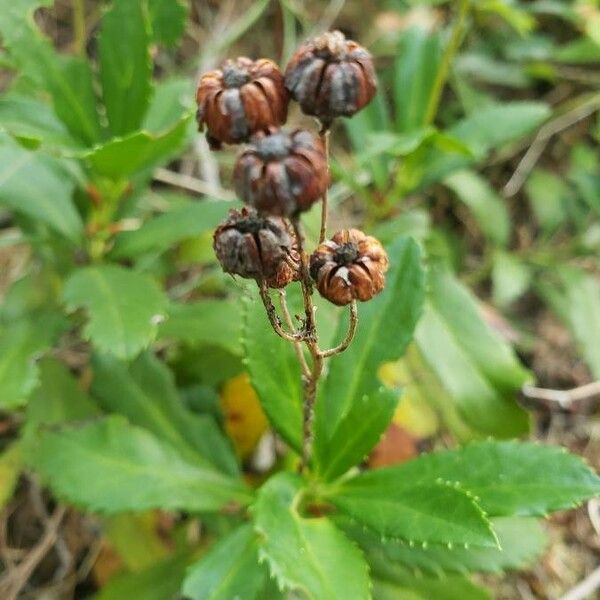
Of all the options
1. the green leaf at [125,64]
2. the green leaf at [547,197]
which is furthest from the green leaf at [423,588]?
the green leaf at [547,197]

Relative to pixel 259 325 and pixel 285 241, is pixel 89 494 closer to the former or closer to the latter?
pixel 259 325

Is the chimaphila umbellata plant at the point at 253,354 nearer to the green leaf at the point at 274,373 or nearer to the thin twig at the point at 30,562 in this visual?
the green leaf at the point at 274,373

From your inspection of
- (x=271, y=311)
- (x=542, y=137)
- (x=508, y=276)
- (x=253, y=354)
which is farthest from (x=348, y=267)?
(x=542, y=137)

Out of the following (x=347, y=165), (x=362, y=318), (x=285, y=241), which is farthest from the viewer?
(x=347, y=165)

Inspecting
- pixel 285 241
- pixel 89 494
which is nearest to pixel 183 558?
pixel 89 494

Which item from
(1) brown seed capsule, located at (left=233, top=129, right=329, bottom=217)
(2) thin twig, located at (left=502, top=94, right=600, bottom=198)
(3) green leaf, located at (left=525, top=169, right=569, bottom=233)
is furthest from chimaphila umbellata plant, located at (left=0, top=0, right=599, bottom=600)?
(2) thin twig, located at (left=502, top=94, right=600, bottom=198)

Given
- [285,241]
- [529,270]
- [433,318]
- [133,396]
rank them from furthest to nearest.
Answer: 1. [529,270]
2. [433,318]
3. [133,396]
4. [285,241]

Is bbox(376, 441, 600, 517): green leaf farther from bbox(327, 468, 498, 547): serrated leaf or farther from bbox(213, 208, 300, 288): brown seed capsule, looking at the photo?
bbox(213, 208, 300, 288): brown seed capsule
